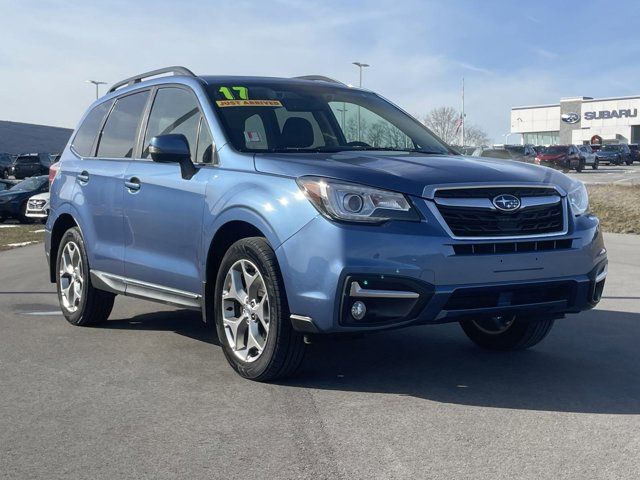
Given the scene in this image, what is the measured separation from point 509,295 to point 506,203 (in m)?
0.50

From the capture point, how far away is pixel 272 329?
4.87 metres

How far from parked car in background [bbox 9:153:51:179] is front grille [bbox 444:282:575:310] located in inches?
2012

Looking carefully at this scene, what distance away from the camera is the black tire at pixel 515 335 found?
589cm

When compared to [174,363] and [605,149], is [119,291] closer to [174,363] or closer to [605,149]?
[174,363]

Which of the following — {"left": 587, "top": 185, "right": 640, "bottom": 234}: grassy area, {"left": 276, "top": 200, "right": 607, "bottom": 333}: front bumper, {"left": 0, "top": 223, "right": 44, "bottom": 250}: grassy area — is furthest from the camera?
{"left": 0, "top": 223, "right": 44, "bottom": 250}: grassy area

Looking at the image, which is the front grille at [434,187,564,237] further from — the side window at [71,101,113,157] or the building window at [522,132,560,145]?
the building window at [522,132,560,145]

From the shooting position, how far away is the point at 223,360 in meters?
5.84

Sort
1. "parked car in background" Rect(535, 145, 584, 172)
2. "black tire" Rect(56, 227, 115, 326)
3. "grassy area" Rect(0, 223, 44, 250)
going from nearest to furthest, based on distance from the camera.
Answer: "black tire" Rect(56, 227, 115, 326)
"grassy area" Rect(0, 223, 44, 250)
"parked car in background" Rect(535, 145, 584, 172)

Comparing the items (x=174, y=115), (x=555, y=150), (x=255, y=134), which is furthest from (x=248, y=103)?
(x=555, y=150)

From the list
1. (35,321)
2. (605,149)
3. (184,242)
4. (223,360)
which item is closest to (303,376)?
A: (223,360)

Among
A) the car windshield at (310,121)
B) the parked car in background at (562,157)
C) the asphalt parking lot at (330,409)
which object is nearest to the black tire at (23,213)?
the asphalt parking lot at (330,409)

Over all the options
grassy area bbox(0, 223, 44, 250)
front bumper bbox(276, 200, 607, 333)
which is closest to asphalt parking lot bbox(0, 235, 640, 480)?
front bumper bbox(276, 200, 607, 333)

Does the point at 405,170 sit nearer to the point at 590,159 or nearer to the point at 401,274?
the point at 401,274

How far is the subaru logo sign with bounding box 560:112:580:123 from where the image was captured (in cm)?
9056
